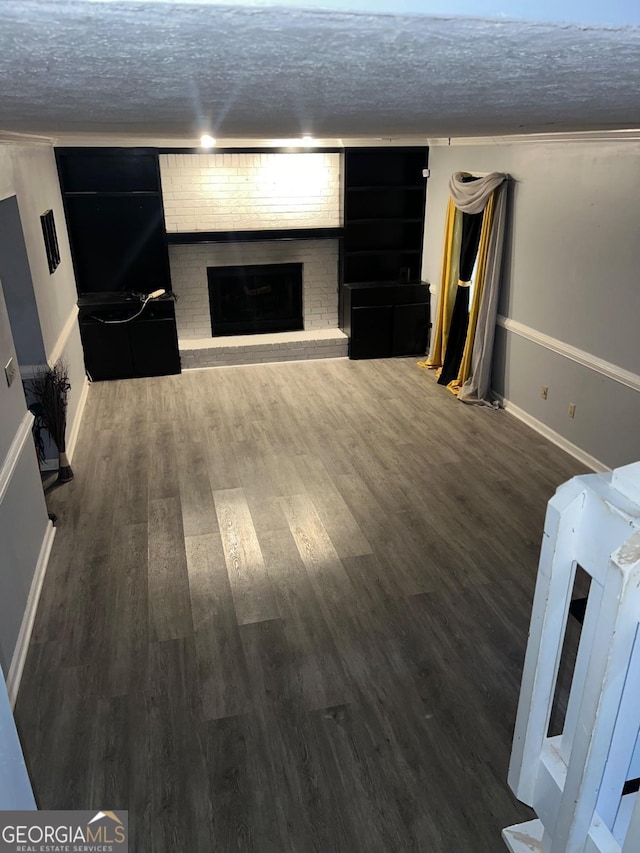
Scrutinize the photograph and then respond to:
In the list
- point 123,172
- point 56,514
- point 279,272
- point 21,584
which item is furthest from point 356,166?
point 21,584

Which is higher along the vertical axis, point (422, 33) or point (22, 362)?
point (422, 33)

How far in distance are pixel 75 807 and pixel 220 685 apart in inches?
28.2

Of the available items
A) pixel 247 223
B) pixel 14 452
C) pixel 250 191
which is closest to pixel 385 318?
pixel 247 223

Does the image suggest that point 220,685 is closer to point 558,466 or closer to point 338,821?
point 338,821

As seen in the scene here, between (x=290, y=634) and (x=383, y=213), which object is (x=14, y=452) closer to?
(x=290, y=634)

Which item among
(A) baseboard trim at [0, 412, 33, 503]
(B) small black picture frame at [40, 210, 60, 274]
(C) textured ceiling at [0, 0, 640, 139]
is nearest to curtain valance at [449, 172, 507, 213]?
(B) small black picture frame at [40, 210, 60, 274]

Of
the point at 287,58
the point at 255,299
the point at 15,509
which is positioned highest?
the point at 287,58

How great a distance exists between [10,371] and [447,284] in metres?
4.56

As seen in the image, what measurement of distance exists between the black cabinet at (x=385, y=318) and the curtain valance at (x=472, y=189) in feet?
4.21

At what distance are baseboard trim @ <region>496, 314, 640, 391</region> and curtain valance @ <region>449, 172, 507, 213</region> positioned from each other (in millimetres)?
1048

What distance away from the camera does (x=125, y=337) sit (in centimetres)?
636

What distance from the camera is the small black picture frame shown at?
491cm

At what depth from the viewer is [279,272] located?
7.14 m

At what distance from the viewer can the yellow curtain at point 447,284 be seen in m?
6.17
